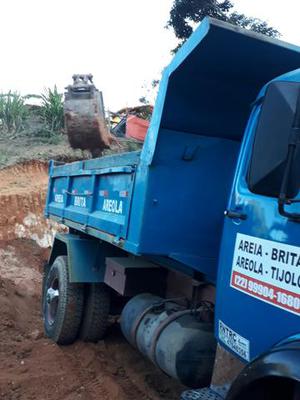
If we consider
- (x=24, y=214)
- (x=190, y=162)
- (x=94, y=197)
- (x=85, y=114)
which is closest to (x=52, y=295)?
(x=94, y=197)

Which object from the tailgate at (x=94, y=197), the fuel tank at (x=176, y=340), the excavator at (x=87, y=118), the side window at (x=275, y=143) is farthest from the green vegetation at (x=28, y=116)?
the side window at (x=275, y=143)

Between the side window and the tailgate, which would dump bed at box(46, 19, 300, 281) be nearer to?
the tailgate

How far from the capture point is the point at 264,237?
2.37 metres

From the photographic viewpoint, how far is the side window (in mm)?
2106

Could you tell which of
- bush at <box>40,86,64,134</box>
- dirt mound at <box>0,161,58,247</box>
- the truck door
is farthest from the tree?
the truck door

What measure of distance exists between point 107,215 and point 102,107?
9.88 feet

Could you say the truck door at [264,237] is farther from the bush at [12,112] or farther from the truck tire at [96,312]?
the bush at [12,112]

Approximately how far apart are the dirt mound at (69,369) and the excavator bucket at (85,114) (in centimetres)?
260

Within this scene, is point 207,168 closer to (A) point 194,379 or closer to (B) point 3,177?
(A) point 194,379

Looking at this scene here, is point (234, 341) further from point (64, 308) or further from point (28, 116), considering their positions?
point (28, 116)

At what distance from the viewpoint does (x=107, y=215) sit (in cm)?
433

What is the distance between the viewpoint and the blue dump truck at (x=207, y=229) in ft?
7.18

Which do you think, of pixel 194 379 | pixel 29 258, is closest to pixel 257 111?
pixel 194 379

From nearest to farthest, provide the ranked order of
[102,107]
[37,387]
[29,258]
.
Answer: [37,387], [102,107], [29,258]
